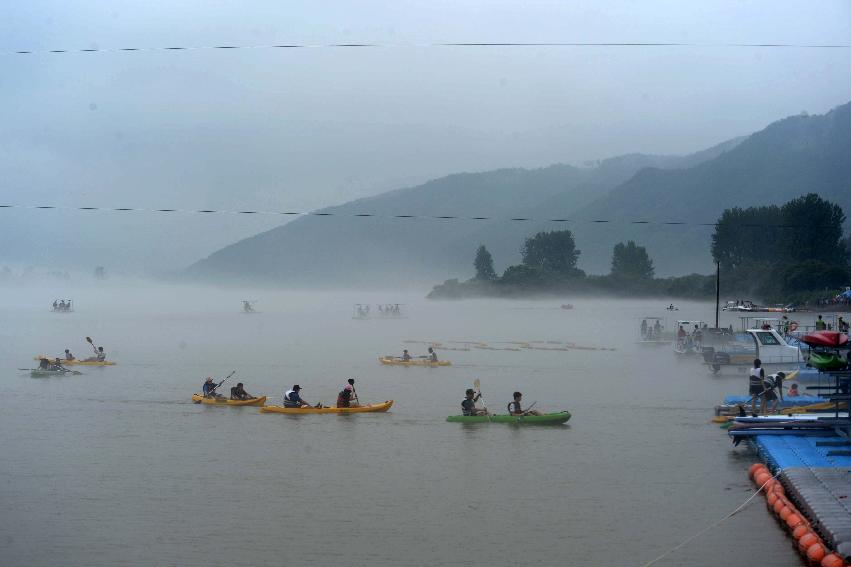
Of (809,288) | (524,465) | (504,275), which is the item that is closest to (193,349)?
(524,465)

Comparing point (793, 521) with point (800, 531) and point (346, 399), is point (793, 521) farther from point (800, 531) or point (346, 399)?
point (346, 399)

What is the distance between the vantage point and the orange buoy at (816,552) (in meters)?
15.6

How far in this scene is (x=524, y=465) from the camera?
86.9 ft

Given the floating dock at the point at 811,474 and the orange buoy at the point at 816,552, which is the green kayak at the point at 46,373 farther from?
the orange buoy at the point at 816,552

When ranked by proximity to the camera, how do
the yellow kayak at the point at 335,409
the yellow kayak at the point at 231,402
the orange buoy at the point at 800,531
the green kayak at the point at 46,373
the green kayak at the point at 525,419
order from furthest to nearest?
1. the green kayak at the point at 46,373
2. the yellow kayak at the point at 231,402
3. the yellow kayak at the point at 335,409
4. the green kayak at the point at 525,419
5. the orange buoy at the point at 800,531

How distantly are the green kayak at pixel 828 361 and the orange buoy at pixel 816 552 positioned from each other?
5994 millimetres

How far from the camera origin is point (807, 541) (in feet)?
53.9

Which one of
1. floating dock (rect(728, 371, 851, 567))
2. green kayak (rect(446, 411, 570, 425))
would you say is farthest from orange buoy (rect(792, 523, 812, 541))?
green kayak (rect(446, 411, 570, 425))

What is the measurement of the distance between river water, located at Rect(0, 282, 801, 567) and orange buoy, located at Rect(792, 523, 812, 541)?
0.44 m

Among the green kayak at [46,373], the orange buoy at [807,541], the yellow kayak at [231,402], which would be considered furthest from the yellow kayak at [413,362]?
the orange buoy at [807,541]

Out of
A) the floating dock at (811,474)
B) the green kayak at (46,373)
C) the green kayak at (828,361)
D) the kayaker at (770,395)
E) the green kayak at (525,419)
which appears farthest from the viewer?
the green kayak at (46,373)

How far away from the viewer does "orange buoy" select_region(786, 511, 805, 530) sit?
58.1ft

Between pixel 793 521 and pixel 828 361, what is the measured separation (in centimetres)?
454

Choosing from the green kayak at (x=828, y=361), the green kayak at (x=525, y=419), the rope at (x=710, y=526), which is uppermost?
the green kayak at (x=828, y=361)
